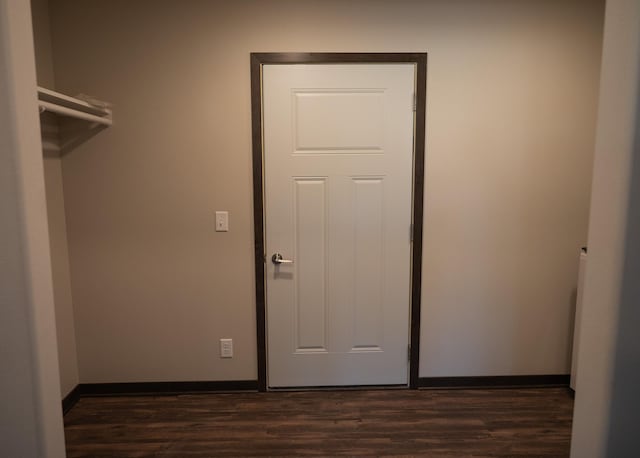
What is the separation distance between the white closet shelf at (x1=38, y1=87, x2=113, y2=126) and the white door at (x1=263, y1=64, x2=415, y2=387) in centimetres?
95

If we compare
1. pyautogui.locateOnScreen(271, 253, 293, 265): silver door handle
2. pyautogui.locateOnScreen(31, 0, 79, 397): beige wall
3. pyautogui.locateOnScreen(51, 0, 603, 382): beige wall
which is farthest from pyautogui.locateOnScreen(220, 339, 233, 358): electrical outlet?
pyautogui.locateOnScreen(31, 0, 79, 397): beige wall

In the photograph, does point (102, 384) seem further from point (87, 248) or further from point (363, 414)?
point (363, 414)

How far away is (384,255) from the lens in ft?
7.95

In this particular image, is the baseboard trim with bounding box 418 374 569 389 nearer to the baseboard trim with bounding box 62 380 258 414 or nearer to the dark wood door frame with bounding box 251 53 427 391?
the dark wood door frame with bounding box 251 53 427 391

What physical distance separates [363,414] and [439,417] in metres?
0.46

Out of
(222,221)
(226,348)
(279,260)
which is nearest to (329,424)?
(226,348)

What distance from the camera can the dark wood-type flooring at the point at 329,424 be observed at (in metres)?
1.99

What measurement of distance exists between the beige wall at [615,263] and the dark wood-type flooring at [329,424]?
3.39 ft

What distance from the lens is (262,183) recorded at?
A: 2336 mm

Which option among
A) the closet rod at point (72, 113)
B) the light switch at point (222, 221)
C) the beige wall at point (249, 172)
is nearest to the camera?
the closet rod at point (72, 113)

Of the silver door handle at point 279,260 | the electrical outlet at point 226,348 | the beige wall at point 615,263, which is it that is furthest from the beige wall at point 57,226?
the beige wall at point 615,263

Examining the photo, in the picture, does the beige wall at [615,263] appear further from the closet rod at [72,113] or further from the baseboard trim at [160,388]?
the closet rod at [72,113]

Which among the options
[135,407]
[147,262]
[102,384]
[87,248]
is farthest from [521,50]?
[102,384]

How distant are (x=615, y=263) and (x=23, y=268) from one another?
5.70ft
